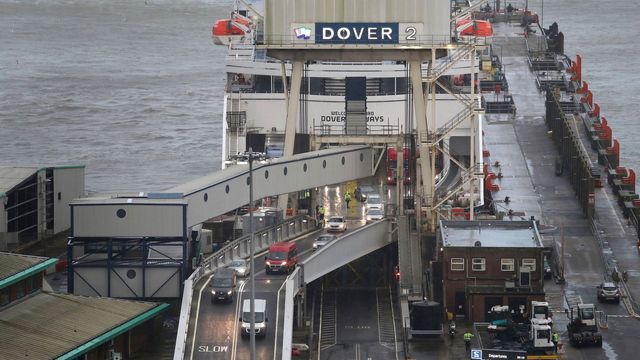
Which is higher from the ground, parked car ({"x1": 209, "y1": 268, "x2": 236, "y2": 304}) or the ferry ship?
the ferry ship

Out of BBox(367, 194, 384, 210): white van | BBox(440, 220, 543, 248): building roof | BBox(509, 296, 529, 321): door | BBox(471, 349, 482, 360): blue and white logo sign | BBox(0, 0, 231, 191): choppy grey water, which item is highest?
BBox(0, 0, 231, 191): choppy grey water

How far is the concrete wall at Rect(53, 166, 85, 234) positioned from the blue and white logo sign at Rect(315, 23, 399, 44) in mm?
16156

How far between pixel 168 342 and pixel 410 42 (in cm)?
2403

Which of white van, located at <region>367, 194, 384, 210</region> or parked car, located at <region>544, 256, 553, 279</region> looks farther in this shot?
white van, located at <region>367, 194, 384, 210</region>

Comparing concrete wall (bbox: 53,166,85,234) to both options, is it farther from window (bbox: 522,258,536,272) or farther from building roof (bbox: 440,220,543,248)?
window (bbox: 522,258,536,272)

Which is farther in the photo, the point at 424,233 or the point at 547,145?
the point at 547,145

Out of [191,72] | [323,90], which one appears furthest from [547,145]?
[191,72]

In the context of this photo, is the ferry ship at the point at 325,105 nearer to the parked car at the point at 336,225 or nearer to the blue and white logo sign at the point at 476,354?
the parked car at the point at 336,225

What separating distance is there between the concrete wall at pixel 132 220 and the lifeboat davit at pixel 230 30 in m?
29.2

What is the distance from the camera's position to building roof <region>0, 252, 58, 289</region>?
8131cm

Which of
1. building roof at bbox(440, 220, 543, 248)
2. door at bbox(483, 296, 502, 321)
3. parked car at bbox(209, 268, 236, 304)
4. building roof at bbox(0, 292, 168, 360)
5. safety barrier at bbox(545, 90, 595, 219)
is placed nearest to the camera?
building roof at bbox(0, 292, 168, 360)

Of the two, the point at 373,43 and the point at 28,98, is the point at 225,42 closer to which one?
the point at 373,43

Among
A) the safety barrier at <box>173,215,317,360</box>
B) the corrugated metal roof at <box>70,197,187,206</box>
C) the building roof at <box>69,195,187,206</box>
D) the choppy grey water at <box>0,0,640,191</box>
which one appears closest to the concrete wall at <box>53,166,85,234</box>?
the safety barrier at <box>173,215,317,360</box>

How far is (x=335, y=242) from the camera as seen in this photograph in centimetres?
9731
